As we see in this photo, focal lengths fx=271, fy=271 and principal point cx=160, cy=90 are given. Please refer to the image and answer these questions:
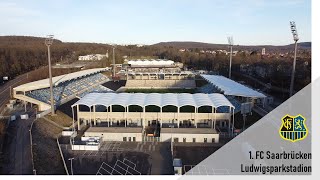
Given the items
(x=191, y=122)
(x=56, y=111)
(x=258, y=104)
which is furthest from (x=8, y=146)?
(x=258, y=104)

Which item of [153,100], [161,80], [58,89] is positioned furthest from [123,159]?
[161,80]

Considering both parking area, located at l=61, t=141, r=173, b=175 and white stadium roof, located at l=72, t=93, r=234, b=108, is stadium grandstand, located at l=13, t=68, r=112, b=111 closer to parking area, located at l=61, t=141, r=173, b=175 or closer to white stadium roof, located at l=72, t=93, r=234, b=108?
white stadium roof, located at l=72, t=93, r=234, b=108

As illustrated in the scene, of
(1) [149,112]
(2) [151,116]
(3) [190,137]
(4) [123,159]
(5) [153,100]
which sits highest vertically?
(5) [153,100]

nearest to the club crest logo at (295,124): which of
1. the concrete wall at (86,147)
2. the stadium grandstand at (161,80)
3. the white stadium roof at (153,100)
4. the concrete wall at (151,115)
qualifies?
the white stadium roof at (153,100)

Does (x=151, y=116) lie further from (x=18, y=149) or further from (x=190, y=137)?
(x=18, y=149)

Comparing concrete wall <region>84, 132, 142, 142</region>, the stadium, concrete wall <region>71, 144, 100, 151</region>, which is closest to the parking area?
concrete wall <region>71, 144, 100, 151</region>

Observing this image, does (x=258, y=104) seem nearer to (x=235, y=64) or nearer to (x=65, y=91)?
(x=65, y=91)

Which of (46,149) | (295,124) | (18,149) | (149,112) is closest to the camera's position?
(295,124)

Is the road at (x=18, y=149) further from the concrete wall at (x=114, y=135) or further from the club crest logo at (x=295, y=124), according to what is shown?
→ the club crest logo at (x=295, y=124)
